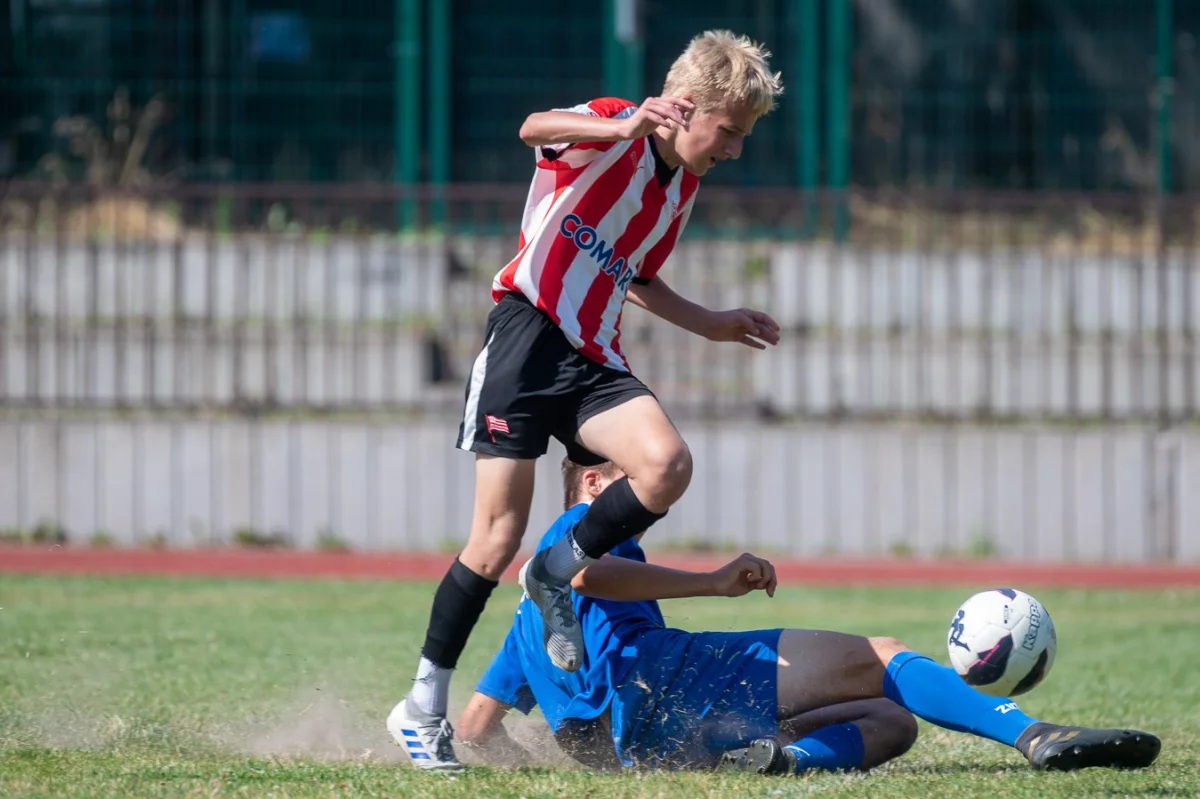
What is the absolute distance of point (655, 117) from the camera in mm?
4594

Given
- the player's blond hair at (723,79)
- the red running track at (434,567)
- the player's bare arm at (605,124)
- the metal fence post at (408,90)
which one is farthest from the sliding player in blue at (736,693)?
the metal fence post at (408,90)

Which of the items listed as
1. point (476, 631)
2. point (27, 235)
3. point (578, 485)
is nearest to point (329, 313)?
point (27, 235)

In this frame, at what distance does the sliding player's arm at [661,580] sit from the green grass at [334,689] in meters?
0.55

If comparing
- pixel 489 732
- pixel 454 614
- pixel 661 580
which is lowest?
pixel 489 732

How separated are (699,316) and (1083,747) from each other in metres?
2.02

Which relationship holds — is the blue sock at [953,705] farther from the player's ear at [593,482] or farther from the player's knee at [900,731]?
the player's ear at [593,482]

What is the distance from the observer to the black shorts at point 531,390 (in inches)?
194

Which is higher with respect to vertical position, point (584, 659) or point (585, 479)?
point (585, 479)

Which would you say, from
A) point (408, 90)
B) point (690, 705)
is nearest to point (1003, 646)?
point (690, 705)

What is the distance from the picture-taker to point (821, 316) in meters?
13.3

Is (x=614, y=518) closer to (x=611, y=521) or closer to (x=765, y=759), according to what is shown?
(x=611, y=521)

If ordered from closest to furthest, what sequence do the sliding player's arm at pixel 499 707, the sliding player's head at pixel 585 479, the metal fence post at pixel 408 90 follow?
1. the sliding player's arm at pixel 499 707
2. the sliding player's head at pixel 585 479
3. the metal fence post at pixel 408 90

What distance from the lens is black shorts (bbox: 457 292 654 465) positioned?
4934mm

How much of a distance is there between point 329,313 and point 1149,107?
Answer: 898 centimetres
